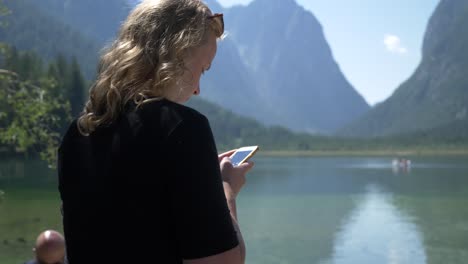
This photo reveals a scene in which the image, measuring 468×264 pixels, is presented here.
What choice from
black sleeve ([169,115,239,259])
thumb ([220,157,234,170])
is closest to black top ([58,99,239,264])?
black sleeve ([169,115,239,259])

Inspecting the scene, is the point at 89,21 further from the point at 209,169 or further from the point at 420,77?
the point at 209,169

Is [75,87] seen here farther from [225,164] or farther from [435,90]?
[435,90]

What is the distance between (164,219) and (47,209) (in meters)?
18.7

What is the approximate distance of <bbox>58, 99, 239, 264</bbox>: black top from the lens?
1237 mm

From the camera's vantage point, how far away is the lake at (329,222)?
1385 centimetres

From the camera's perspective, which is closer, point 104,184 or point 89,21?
point 104,184

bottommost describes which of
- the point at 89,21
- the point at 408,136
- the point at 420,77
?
the point at 408,136

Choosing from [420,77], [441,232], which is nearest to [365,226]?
[441,232]

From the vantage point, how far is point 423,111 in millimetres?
159625

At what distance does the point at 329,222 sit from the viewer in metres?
19.6

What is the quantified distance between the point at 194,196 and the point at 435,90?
169 metres

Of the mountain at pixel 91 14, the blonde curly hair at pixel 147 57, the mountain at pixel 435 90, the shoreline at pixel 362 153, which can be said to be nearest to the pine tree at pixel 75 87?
the blonde curly hair at pixel 147 57

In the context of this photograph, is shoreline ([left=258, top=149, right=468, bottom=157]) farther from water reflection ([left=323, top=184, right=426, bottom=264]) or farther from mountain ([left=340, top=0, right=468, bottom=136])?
water reflection ([left=323, top=184, right=426, bottom=264])

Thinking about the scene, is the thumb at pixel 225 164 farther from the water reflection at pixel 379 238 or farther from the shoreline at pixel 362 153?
the shoreline at pixel 362 153
